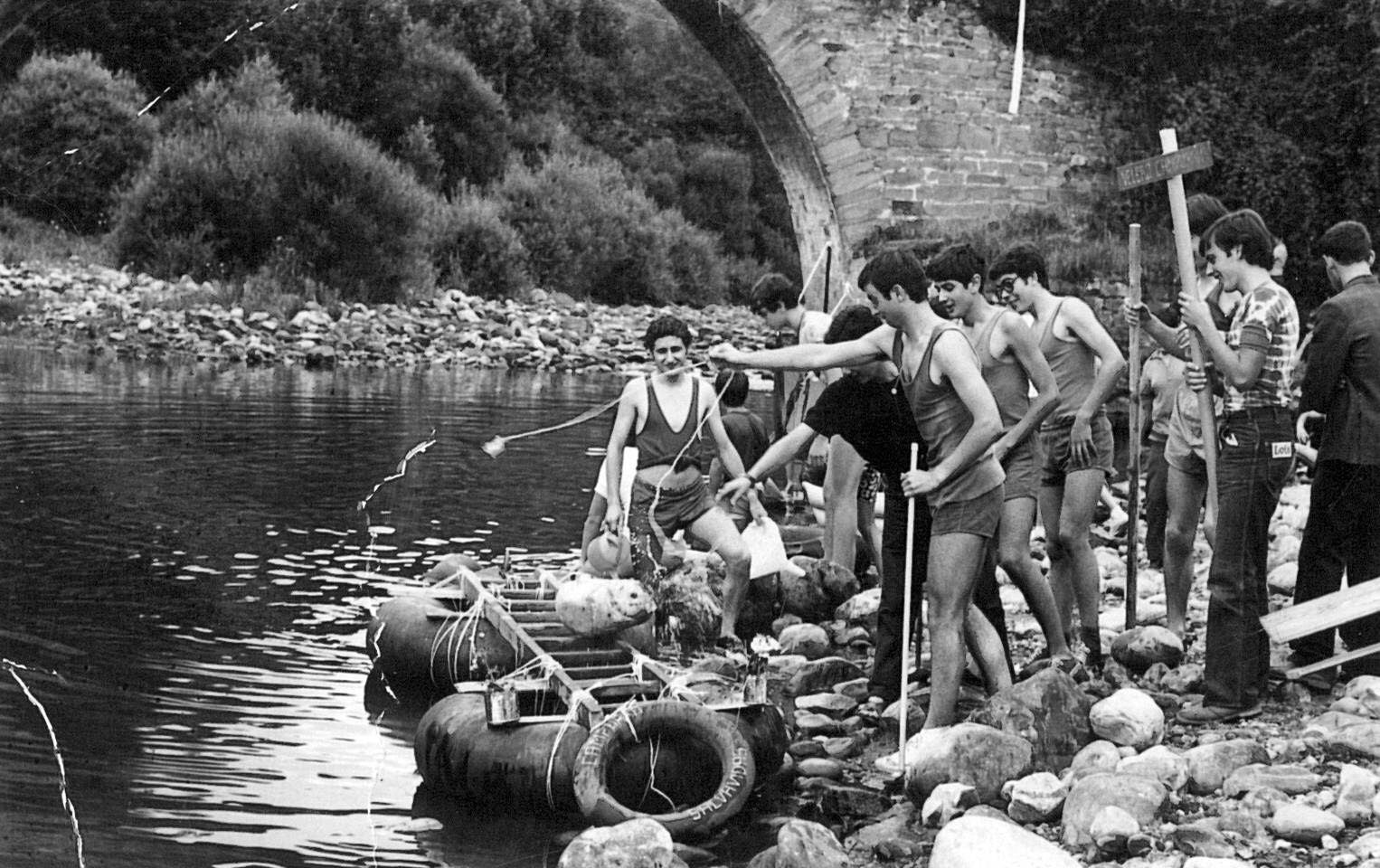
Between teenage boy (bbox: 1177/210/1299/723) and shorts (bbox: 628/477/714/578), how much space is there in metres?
2.22

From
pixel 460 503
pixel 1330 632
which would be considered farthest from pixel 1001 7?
pixel 1330 632

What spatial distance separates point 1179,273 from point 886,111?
9663 mm

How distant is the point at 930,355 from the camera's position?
225 inches

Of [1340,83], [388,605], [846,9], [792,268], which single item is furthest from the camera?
[792,268]

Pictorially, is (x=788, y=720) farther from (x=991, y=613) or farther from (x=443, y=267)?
(x=443, y=267)

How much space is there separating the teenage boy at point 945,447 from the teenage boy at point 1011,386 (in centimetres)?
46

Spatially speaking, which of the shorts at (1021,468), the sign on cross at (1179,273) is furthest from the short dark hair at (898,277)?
the sign on cross at (1179,273)

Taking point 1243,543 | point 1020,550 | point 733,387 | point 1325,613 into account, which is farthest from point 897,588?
point 733,387

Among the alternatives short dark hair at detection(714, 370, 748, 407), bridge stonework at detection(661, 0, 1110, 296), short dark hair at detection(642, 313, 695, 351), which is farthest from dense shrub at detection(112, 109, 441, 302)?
short dark hair at detection(642, 313, 695, 351)

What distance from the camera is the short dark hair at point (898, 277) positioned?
571cm

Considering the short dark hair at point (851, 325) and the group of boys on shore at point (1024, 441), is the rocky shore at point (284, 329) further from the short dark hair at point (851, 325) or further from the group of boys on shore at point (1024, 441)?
the short dark hair at point (851, 325)

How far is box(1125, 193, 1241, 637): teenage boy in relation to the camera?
→ 685 cm

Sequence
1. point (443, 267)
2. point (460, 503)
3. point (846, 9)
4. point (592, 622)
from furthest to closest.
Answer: point (443, 267)
point (846, 9)
point (460, 503)
point (592, 622)

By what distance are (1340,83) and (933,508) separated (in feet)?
42.9
